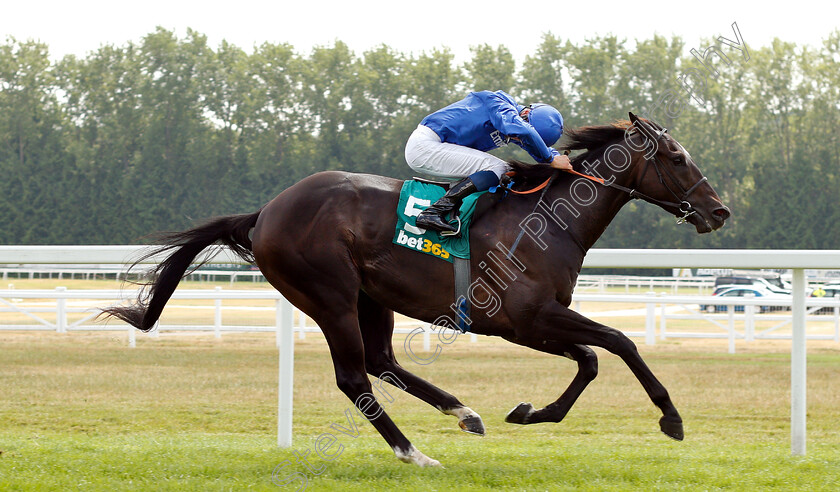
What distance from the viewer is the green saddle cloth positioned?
13.2 ft

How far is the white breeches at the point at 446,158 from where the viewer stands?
412 centimetres

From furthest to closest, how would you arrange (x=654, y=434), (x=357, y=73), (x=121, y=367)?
(x=357, y=73), (x=121, y=367), (x=654, y=434)

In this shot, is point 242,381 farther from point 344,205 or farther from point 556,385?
point 344,205

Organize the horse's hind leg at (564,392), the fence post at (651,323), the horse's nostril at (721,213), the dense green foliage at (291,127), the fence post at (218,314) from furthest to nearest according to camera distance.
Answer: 1. the dense green foliage at (291,127)
2. the fence post at (651,323)
3. the fence post at (218,314)
4. the horse's nostril at (721,213)
5. the horse's hind leg at (564,392)

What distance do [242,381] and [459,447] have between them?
4501 millimetres

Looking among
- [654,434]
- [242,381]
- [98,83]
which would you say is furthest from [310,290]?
[98,83]

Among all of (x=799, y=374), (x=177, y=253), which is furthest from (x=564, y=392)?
(x=177, y=253)

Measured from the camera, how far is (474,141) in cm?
427

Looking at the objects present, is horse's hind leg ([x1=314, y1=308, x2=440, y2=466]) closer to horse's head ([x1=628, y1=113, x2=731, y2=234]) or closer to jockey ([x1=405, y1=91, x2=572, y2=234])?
jockey ([x1=405, y1=91, x2=572, y2=234])

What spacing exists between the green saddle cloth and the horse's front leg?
0.48 metres

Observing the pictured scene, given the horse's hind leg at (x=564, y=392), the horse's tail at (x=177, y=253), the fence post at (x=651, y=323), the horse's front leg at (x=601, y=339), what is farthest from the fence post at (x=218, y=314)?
the horse's front leg at (x=601, y=339)

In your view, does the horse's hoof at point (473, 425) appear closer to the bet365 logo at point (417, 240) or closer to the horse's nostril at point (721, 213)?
the bet365 logo at point (417, 240)

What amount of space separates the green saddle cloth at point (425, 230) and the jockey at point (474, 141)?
0.05 m

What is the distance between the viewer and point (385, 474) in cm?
378
